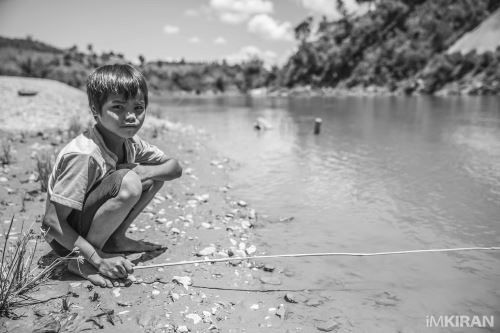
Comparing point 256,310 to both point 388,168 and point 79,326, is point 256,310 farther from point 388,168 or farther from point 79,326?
point 388,168

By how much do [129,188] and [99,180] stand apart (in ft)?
1.10

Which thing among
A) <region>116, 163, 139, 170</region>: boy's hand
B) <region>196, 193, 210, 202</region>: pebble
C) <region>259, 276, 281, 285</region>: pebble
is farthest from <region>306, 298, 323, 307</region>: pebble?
<region>196, 193, 210, 202</region>: pebble

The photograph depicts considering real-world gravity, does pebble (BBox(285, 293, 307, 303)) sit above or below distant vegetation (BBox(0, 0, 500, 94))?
below

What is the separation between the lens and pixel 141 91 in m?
3.34

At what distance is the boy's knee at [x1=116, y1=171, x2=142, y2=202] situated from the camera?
10.8 ft

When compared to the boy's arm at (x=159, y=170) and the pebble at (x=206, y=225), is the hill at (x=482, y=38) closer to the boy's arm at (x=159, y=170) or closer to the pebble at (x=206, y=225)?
the pebble at (x=206, y=225)

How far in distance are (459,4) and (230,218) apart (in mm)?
115551

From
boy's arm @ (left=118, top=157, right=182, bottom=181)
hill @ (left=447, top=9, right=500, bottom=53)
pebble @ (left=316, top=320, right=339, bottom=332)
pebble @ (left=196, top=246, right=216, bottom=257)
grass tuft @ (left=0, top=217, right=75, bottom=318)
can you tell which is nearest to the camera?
grass tuft @ (left=0, top=217, right=75, bottom=318)

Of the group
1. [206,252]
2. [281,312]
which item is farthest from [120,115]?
[281,312]

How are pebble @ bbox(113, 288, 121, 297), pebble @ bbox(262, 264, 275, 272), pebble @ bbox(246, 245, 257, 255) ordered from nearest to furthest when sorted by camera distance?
pebble @ bbox(113, 288, 121, 297)
pebble @ bbox(262, 264, 275, 272)
pebble @ bbox(246, 245, 257, 255)

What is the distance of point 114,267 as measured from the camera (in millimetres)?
3420

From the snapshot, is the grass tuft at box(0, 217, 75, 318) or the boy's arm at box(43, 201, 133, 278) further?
the boy's arm at box(43, 201, 133, 278)

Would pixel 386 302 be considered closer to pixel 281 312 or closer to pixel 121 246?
pixel 281 312

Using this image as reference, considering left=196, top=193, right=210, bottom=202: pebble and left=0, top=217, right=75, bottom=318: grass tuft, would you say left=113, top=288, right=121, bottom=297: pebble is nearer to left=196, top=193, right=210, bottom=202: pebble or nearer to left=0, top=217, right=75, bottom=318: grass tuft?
left=0, top=217, right=75, bottom=318: grass tuft
